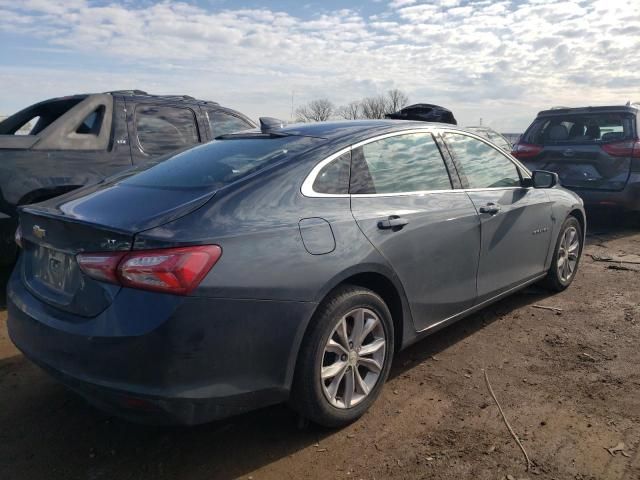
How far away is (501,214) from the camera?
13.0 feet

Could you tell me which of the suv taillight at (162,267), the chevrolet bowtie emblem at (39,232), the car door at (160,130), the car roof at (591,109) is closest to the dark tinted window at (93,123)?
the car door at (160,130)

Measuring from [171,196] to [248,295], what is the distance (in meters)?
0.66

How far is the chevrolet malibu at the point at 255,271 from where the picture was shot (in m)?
2.24

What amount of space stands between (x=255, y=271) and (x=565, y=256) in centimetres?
369

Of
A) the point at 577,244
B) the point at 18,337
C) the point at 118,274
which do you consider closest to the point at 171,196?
the point at 118,274

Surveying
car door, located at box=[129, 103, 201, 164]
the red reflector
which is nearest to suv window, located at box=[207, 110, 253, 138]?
car door, located at box=[129, 103, 201, 164]

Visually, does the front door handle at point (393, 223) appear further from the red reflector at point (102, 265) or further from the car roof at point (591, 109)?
the car roof at point (591, 109)

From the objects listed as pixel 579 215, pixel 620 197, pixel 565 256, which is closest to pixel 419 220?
pixel 565 256

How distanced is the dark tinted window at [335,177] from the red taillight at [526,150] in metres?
5.68

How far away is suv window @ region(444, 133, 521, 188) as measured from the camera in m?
3.86

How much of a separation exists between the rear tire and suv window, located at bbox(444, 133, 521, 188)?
910 mm

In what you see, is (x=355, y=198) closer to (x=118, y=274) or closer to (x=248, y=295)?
(x=248, y=295)

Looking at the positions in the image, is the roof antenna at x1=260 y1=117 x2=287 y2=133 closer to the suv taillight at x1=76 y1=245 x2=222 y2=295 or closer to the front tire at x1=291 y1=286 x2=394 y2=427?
the front tire at x1=291 y1=286 x2=394 y2=427

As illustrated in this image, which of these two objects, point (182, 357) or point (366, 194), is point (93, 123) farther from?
point (182, 357)
